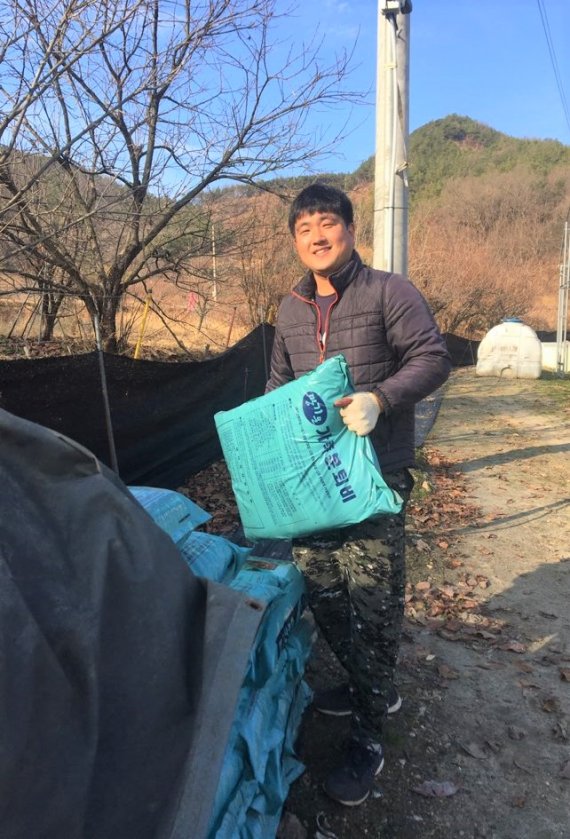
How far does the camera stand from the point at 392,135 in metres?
5.30

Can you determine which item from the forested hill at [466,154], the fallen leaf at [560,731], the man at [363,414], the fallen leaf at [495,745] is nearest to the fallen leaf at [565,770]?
the fallen leaf at [560,731]

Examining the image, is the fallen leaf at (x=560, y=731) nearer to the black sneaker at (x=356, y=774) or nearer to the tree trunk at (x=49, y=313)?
the black sneaker at (x=356, y=774)

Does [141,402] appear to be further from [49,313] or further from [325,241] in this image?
[49,313]

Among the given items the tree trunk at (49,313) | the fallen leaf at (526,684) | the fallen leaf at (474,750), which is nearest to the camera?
the fallen leaf at (474,750)

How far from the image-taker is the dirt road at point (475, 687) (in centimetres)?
219

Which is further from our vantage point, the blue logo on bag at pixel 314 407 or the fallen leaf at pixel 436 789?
the fallen leaf at pixel 436 789

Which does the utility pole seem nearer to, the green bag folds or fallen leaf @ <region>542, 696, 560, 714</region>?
the green bag folds

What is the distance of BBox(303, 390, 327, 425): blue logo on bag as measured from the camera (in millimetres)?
2121

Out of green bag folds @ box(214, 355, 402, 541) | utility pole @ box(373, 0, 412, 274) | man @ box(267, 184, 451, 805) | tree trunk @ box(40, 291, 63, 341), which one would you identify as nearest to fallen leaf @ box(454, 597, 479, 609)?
man @ box(267, 184, 451, 805)

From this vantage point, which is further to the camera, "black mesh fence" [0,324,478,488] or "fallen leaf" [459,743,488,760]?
"black mesh fence" [0,324,478,488]

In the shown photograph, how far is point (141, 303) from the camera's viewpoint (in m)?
8.44

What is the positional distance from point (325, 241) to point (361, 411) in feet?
2.25

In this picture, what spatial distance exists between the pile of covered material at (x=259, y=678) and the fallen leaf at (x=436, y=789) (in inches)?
21.5

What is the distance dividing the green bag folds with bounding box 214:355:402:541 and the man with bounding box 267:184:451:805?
3.2 inches
